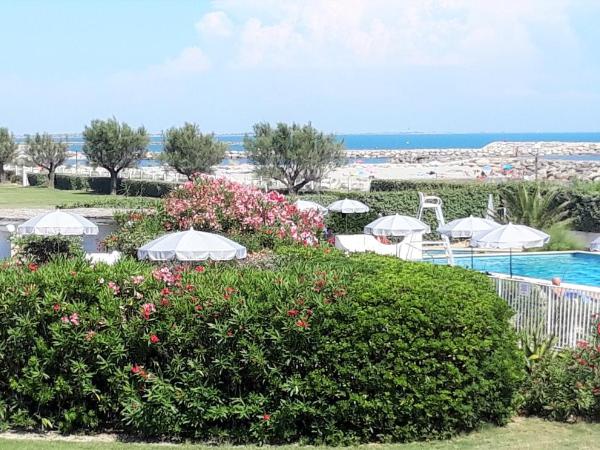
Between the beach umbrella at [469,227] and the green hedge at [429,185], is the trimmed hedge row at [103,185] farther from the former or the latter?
the beach umbrella at [469,227]

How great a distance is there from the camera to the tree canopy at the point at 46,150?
181 feet

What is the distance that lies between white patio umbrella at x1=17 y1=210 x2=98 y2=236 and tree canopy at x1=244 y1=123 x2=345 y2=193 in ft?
80.3

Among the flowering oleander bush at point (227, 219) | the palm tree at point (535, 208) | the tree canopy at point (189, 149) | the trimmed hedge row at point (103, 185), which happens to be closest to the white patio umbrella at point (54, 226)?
the flowering oleander bush at point (227, 219)

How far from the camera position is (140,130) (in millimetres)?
50969

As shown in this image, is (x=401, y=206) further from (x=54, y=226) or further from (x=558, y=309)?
(x=558, y=309)

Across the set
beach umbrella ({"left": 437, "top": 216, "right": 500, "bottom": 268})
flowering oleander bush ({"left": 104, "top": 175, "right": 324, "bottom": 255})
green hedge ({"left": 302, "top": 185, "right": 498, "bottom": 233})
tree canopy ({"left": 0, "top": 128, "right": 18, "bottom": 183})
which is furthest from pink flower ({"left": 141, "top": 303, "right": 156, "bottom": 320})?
tree canopy ({"left": 0, "top": 128, "right": 18, "bottom": 183})

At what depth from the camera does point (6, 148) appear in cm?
5856

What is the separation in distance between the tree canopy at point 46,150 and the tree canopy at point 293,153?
1908 cm

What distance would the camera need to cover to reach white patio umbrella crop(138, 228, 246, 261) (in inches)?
447

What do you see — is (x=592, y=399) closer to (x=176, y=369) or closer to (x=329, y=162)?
(x=176, y=369)

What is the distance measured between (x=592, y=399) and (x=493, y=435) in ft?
4.23

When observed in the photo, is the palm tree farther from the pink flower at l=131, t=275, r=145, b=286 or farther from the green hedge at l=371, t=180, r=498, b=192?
the pink flower at l=131, t=275, r=145, b=286

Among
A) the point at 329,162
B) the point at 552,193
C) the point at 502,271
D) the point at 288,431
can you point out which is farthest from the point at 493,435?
the point at 329,162

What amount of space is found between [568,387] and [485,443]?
1565mm
